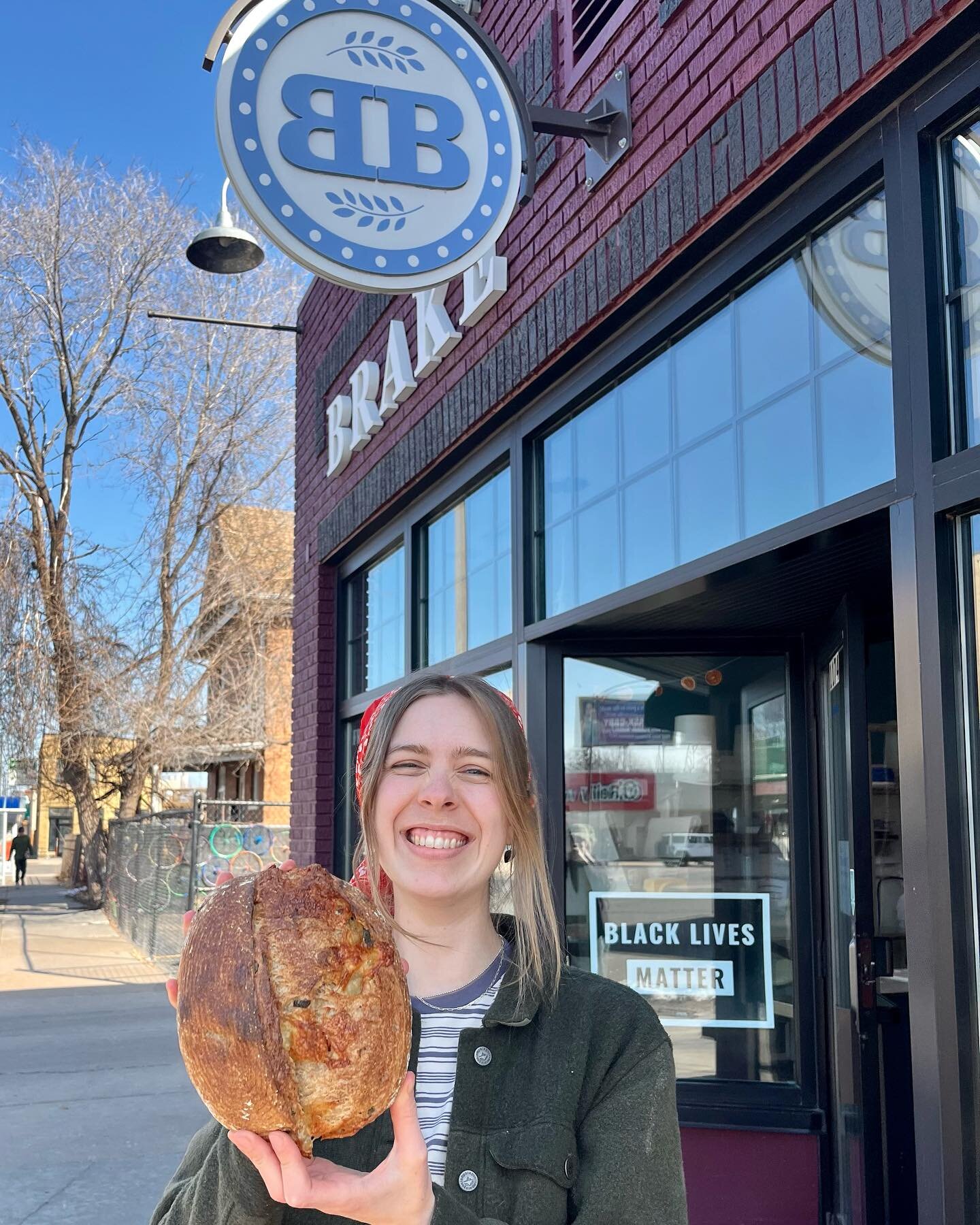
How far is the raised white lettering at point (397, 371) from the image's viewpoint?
606 centimetres

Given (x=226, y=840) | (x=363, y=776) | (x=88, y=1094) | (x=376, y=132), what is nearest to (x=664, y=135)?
(x=376, y=132)

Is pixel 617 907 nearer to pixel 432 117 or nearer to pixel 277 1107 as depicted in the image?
pixel 432 117

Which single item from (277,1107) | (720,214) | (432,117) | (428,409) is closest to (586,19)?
(432,117)

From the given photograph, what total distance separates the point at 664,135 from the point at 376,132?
971 mm

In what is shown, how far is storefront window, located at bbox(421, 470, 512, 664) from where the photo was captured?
211 inches

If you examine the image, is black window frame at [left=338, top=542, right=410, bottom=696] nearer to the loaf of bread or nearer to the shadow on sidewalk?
the shadow on sidewalk

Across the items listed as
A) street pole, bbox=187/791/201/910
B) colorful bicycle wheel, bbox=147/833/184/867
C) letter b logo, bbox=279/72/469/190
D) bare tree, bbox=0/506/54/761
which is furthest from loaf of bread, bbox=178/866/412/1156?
bare tree, bbox=0/506/54/761

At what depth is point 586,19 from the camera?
4543mm

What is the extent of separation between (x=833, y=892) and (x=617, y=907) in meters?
0.84

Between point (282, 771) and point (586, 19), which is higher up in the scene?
point (586, 19)

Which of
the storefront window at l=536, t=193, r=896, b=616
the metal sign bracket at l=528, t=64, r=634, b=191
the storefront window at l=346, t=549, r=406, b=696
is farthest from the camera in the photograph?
the storefront window at l=346, t=549, r=406, b=696

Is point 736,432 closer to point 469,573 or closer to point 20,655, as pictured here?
point 469,573

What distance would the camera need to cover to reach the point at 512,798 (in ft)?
6.21

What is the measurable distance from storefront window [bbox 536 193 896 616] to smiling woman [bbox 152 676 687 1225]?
174cm
